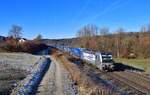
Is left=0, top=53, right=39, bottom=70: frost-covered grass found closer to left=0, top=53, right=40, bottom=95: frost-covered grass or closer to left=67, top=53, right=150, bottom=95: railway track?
left=0, top=53, right=40, bottom=95: frost-covered grass

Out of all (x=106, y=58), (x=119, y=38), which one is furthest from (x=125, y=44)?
(x=106, y=58)

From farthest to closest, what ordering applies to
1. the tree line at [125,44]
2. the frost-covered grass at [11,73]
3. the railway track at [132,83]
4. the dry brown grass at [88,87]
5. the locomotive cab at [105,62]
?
the tree line at [125,44] → the locomotive cab at [105,62] → the railway track at [132,83] → the frost-covered grass at [11,73] → the dry brown grass at [88,87]

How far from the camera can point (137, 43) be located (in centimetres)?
10550

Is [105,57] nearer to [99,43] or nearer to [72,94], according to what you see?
[72,94]

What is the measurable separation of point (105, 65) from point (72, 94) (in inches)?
1075

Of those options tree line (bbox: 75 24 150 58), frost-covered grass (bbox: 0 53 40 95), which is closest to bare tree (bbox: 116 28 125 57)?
tree line (bbox: 75 24 150 58)

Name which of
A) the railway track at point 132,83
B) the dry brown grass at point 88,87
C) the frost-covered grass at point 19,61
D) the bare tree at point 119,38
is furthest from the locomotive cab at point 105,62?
the bare tree at point 119,38

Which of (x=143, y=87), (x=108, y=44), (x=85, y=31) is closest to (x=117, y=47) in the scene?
(x=108, y=44)

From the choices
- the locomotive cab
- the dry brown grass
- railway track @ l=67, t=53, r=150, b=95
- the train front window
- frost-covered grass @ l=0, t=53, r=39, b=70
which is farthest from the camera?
frost-covered grass @ l=0, t=53, r=39, b=70

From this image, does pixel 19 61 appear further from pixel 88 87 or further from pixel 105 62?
pixel 88 87

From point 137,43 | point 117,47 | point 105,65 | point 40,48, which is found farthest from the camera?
point 40,48

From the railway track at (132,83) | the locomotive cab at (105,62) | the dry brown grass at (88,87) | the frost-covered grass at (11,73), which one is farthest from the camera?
the locomotive cab at (105,62)

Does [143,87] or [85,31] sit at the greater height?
[85,31]

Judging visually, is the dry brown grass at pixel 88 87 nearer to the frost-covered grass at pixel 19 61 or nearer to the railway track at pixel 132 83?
the railway track at pixel 132 83
